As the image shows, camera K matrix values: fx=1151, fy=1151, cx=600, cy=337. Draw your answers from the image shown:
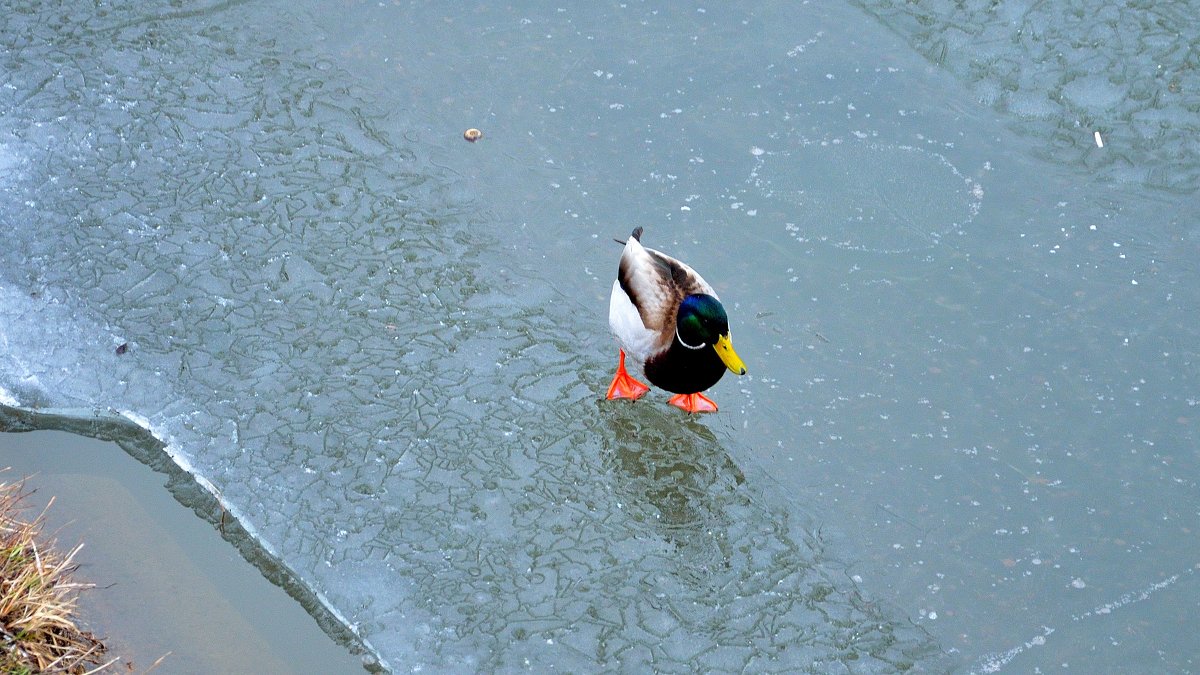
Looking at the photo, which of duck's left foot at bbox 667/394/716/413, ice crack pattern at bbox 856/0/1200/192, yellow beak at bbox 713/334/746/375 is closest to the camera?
yellow beak at bbox 713/334/746/375

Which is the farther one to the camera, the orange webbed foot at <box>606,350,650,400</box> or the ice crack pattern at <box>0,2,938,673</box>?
the orange webbed foot at <box>606,350,650,400</box>

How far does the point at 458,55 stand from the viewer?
5.14 meters

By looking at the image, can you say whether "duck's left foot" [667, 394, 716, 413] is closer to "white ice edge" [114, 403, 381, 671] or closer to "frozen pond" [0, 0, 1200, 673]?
"frozen pond" [0, 0, 1200, 673]

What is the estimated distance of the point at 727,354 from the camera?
138 inches

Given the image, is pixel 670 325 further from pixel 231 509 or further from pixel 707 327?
pixel 231 509

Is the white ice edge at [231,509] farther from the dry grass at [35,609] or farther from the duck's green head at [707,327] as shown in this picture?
the duck's green head at [707,327]

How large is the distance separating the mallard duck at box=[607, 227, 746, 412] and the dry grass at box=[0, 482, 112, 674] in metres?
1.74

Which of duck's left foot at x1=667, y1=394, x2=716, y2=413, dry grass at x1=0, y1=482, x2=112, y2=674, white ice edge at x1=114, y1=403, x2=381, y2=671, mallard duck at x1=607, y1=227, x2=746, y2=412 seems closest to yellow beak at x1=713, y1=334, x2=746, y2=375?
mallard duck at x1=607, y1=227, x2=746, y2=412

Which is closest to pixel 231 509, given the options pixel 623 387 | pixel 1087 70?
pixel 623 387

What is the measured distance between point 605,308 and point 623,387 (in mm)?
385

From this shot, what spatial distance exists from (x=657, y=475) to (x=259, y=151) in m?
2.22

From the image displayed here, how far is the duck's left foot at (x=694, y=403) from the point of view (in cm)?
382

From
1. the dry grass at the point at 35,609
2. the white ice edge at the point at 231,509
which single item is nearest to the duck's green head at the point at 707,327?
the white ice edge at the point at 231,509

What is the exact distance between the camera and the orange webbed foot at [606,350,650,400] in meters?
3.85
